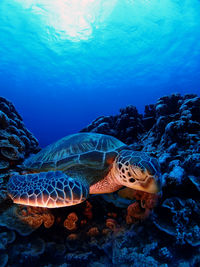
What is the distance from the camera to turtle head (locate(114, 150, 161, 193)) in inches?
65.3

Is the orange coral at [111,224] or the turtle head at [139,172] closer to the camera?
the turtle head at [139,172]

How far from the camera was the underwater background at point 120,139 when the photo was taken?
59.7 inches

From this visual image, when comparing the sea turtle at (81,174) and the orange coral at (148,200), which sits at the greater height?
the sea turtle at (81,174)

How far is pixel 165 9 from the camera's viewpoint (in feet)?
44.0

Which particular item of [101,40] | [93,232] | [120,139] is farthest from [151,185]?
[101,40]

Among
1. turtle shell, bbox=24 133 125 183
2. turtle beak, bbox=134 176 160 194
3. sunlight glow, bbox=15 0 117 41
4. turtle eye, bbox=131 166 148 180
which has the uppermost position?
sunlight glow, bbox=15 0 117 41

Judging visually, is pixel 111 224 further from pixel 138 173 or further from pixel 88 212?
pixel 138 173

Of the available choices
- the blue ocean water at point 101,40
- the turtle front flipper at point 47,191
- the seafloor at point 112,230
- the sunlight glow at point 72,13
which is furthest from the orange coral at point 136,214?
the sunlight glow at point 72,13

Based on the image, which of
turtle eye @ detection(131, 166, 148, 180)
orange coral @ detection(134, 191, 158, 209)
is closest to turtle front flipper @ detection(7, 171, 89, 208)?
turtle eye @ detection(131, 166, 148, 180)

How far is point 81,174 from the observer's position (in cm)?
218

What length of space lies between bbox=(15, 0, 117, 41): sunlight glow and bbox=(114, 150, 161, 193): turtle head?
16.8m

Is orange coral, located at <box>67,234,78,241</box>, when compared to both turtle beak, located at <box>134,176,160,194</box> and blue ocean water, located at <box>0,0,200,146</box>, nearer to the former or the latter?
turtle beak, located at <box>134,176,160,194</box>

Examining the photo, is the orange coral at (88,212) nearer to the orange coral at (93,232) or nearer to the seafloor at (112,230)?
the seafloor at (112,230)

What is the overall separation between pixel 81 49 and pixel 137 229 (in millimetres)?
24816
